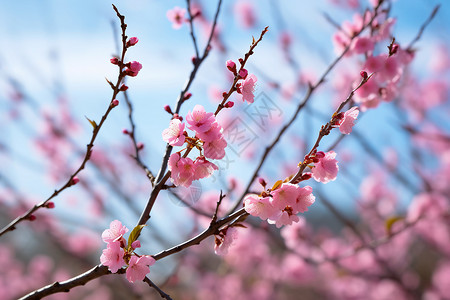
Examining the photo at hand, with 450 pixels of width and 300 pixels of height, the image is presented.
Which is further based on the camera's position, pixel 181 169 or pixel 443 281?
pixel 443 281

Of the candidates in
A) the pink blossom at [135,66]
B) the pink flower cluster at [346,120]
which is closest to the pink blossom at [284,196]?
the pink flower cluster at [346,120]

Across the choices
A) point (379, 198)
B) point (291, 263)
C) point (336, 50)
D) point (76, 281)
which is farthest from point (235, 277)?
point (76, 281)

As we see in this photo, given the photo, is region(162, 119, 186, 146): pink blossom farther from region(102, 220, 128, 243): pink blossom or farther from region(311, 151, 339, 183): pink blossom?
region(311, 151, 339, 183): pink blossom

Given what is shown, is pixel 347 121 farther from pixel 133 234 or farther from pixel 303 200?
pixel 133 234

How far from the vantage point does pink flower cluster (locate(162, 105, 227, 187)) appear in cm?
104

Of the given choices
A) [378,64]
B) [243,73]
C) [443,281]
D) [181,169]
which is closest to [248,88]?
[243,73]

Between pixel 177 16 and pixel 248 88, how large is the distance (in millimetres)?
816

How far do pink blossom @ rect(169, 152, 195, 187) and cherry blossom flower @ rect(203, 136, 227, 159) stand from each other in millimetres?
63

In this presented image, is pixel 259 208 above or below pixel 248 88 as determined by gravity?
below

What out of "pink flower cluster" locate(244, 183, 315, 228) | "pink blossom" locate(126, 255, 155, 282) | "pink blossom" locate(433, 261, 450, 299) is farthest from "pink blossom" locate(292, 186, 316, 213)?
"pink blossom" locate(433, 261, 450, 299)

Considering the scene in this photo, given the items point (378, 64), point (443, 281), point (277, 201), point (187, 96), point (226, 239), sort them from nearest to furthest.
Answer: point (277, 201), point (226, 239), point (187, 96), point (378, 64), point (443, 281)

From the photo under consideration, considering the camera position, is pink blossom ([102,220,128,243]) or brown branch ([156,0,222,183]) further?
brown branch ([156,0,222,183])

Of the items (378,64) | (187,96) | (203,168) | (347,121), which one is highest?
(378,64)

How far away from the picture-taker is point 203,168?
1093mm
